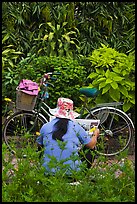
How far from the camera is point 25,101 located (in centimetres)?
552

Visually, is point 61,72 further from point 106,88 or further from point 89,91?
point 89,91

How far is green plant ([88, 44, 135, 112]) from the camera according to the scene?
19.4ft

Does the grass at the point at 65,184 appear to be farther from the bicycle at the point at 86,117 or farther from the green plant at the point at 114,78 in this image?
the green plant at the point at 114,78

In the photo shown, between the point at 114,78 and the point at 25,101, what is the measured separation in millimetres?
1157

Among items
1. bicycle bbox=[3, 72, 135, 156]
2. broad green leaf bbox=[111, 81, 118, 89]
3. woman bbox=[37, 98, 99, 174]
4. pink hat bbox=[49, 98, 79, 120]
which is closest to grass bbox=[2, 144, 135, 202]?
woman bbox=[37, 98, 99, 174]

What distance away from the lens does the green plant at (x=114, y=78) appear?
233 inches

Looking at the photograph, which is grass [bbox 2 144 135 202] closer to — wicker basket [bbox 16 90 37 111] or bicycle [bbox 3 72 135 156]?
wicker basket [bbox 16 90 37 111]

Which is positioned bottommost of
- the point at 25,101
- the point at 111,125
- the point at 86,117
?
the point at 111,125

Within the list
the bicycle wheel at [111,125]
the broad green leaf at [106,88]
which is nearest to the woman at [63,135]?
the bicycle wheel at [111,125]

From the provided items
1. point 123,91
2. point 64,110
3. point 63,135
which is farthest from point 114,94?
point 63,135

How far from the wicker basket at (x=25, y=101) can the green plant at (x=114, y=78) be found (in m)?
0.86

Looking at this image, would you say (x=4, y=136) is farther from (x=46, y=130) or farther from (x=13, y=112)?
(x=46, y=130)

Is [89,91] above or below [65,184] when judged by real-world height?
below

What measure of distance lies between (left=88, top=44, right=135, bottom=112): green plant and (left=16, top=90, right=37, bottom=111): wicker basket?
862 millimetres
